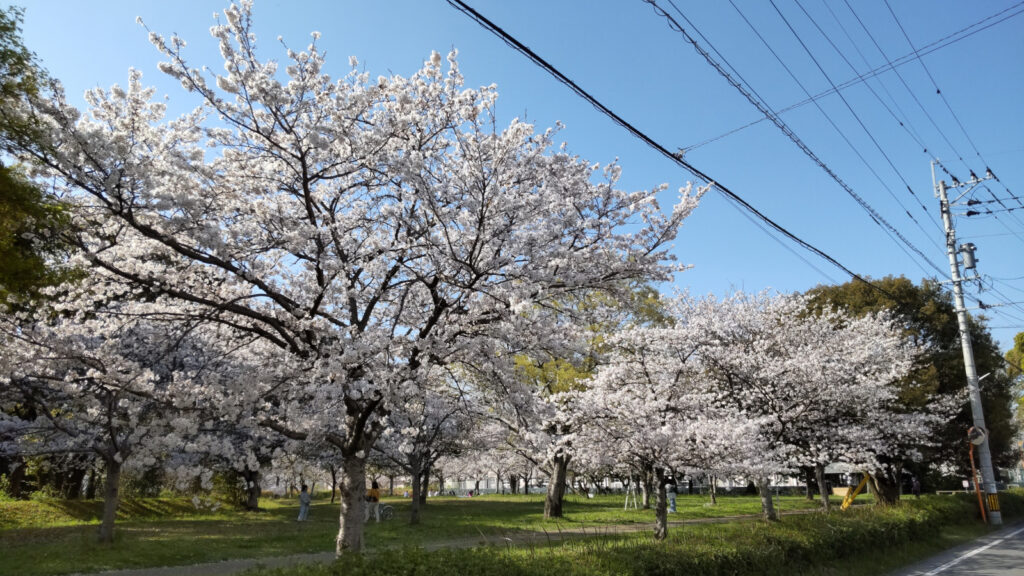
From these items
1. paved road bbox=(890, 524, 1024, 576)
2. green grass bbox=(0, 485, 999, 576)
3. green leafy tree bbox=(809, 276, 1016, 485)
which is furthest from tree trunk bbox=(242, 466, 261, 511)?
green leafy tree bbox=(809, 276, 1016, 485)

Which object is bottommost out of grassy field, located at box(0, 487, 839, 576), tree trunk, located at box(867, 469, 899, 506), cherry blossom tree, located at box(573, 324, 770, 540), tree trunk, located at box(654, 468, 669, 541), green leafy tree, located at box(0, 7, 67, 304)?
grassy field, located at box(0, 487, 839, 576)

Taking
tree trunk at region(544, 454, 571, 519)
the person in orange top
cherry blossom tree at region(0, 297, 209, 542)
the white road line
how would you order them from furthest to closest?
the person in orange top → tree trunk at region(544, 454, 571, 519) → the white road line → cherry blossom tree at region(0, 297, 209, 542)

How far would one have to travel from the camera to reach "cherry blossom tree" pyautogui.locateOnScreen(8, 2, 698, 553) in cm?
713

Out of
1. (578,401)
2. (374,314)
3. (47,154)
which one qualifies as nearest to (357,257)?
(374,314)

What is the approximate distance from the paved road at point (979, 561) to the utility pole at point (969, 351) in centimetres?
285

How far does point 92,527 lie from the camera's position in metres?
18.0

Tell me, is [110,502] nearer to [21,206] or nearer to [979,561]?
[21,206]

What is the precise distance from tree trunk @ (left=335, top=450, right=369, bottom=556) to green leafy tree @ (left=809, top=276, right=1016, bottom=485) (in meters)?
24.0

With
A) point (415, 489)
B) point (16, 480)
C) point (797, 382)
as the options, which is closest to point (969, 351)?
point (797, 382)

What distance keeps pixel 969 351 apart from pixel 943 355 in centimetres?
994

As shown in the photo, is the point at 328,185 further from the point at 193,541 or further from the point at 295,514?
the point at 295,514

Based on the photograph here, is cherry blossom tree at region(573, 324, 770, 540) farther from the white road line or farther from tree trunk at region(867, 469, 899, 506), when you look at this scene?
tree trunk at region(867, 469, 899, 506)

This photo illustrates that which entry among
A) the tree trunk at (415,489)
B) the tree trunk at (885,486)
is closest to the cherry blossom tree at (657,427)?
the tree trunk at (415,489)

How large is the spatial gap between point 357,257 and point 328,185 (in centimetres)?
196
